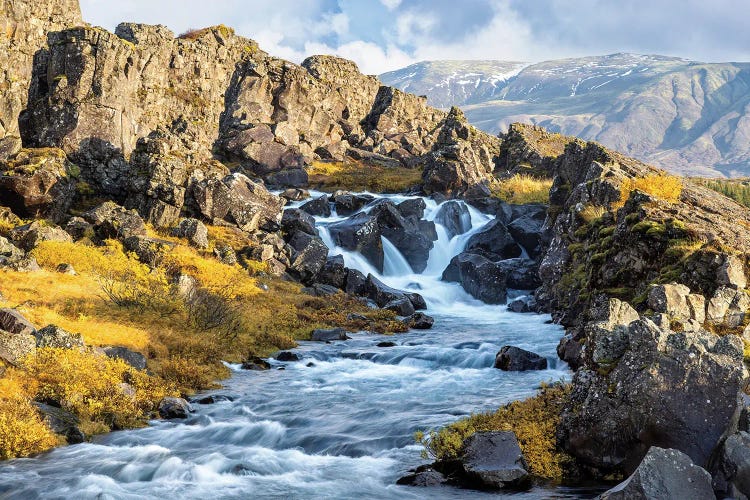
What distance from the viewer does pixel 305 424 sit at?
15688 mm

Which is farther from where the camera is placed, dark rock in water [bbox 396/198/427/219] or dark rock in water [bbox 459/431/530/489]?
dark rock in water [bbox 396/198/427/219]

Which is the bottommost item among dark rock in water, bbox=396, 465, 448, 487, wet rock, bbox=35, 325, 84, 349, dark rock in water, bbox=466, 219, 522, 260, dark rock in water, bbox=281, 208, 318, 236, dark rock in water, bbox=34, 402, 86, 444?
dark rock in water, bbox=396, 465, 448, 487

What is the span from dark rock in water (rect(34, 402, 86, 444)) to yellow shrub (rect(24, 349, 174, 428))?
0.28m

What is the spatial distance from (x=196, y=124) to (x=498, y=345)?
174 ft

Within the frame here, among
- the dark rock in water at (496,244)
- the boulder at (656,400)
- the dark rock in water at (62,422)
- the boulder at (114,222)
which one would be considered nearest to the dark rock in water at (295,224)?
the boulder at (114,222)

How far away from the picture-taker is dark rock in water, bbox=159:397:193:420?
637 inches

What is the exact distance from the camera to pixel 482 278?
3938 centimetres

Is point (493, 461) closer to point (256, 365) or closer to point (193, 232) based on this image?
point (256, 365)

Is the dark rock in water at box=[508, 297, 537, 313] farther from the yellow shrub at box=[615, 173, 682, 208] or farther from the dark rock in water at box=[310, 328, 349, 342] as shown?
the dark rock in water at box=[310, 328, 349, 342]

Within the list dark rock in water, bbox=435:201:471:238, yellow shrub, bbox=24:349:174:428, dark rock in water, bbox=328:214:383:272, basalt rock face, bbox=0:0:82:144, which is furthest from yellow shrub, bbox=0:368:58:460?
dark rock in water, bbox=435:201:471:238

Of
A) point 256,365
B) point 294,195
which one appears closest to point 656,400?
point 256,365

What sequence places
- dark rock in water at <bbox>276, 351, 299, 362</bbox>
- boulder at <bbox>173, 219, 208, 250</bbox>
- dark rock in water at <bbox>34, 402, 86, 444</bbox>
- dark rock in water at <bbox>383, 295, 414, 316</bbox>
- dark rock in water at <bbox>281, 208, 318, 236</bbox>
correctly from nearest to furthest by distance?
dark rock in water at <bbox>34, 402, 86, 444</bbox>
dark rock in water at <bbox>276, 351, 299, 362</bbox>
dark rock in water at <bbox>383, 295, 414, 316</bbox>
boulder at <bbox>173, 219, 208, 250</bbox>
dark rock in water at <bbox>281, 208, 318, 236</bbox>

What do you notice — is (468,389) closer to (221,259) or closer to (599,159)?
(221,259)

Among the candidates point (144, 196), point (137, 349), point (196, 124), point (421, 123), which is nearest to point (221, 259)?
point (144, 196)
